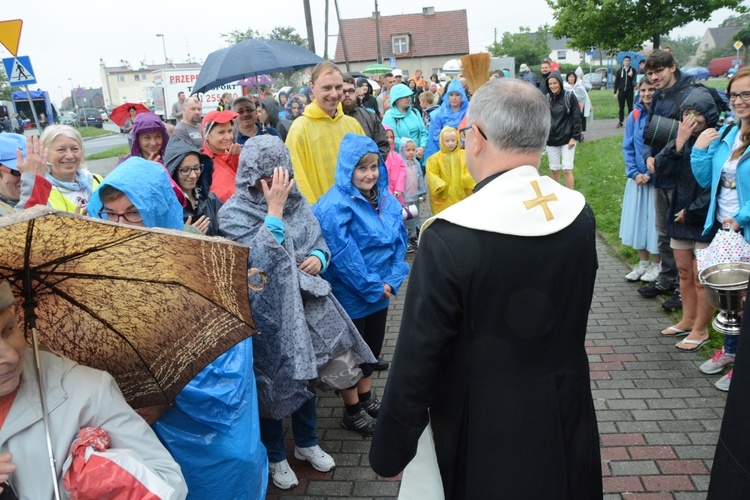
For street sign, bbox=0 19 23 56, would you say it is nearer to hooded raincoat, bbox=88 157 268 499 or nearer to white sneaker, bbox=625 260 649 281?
hooded raincoat, bbox=88 157 268 499

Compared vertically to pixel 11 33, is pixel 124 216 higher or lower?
lower

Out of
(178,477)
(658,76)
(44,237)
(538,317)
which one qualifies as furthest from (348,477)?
(658,76)

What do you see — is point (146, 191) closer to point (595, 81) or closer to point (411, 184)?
point (411, 184)

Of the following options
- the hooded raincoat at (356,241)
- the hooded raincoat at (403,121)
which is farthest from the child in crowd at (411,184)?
the hooded raincoat at (356,241)

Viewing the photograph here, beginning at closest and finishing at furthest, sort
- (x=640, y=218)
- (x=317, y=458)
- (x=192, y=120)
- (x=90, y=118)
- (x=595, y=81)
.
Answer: (x=317, y=458) → (x=640, y=218) → (x=192, y=120) → (x=595, y=81) → (x=90, y=118)

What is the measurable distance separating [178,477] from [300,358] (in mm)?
1243

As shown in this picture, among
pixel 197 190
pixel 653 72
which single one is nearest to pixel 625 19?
pixel 653 72

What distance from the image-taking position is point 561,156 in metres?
10.0

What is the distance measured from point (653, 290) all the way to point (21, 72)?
30.0 ft

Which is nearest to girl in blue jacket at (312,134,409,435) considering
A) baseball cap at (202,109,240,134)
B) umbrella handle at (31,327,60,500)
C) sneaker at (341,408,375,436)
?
sneaker at (341,408,375,436)

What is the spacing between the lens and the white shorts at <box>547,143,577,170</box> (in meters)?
9.84

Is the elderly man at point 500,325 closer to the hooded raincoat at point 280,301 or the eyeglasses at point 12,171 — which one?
the hooded raincoat at point 280,301

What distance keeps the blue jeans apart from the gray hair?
2087mm

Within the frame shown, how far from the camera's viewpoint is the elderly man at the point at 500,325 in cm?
179
